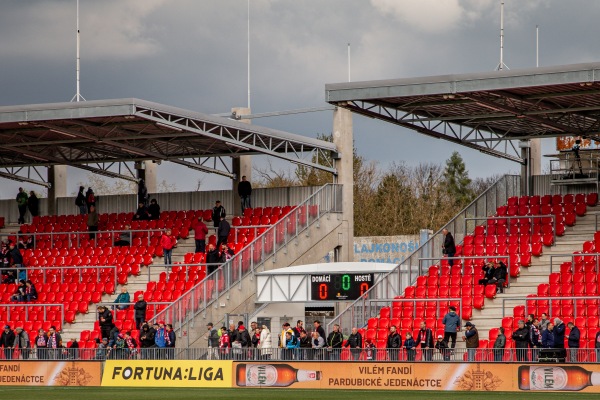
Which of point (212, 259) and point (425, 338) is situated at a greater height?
point (212, 259)

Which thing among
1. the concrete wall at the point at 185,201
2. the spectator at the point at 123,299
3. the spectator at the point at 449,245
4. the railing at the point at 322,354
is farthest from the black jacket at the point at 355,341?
the concrete wall at the point at 185,201

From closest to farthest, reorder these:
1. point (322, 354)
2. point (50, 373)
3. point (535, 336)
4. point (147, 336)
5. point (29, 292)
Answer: point (535, 336) < point (322, 354) < point (50, 373) < point (147, 336) < point (29, 292)

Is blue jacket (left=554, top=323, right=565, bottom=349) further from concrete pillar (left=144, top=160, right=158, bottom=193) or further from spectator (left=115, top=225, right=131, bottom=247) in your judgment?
concrete pillar (left=144, top=160, right=158, bottom=193)

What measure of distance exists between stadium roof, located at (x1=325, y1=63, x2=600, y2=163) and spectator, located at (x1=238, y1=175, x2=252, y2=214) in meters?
8.14

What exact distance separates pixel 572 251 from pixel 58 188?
2389cm

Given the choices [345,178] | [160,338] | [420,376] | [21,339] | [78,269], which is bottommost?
[420,376]

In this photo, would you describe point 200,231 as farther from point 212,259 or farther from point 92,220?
point 92,220

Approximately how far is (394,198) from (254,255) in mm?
39104

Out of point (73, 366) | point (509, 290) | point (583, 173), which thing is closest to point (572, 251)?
point (509, 290)

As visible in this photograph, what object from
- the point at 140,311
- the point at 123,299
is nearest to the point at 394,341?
the point at 140,311

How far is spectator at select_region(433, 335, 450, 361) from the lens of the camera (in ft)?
97.0

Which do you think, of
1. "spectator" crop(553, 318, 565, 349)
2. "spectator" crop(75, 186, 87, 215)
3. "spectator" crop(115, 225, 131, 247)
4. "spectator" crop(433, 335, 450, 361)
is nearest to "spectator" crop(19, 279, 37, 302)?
"spectator" crop(115, 225, 131, 247)

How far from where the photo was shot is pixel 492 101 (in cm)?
3734

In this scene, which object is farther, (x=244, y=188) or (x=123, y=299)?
(x=244, y=188)
